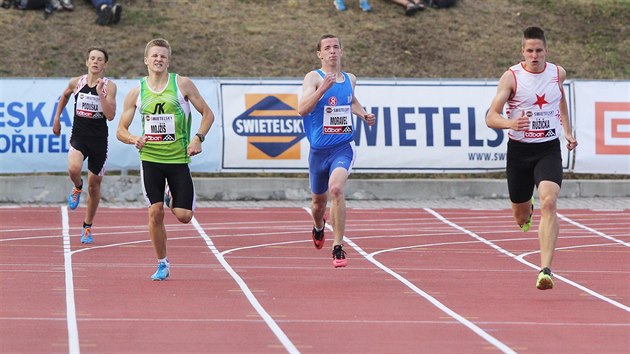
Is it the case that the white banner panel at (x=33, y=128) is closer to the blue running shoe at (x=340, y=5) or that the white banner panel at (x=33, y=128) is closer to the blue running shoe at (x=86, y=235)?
the blue running shoe at (x=86, y=235)

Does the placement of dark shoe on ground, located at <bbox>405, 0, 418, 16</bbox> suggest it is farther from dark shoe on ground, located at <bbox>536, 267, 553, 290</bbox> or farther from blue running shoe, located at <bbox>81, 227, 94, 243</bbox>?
dark shoe on ground, located at <bbox>536, 267, 553, 290</bbox>

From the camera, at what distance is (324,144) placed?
12.7 meters

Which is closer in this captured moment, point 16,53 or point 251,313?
point 251,313

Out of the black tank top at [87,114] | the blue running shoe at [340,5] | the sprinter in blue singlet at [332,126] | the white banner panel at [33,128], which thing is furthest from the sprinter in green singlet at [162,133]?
the blue running shoe at [340,5]

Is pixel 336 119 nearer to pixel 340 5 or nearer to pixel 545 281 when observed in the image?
pixel 545 281

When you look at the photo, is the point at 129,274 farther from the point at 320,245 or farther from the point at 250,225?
the point at 250,225

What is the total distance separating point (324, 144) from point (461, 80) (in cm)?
807

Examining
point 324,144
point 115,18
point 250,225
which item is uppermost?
point 115,18

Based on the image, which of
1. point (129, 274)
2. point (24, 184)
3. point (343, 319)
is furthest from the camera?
point (24, 184)

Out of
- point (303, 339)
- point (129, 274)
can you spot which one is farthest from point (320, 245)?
point (303, 339)

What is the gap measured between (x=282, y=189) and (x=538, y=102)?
9.15 metres

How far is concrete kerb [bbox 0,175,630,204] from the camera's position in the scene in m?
19.4

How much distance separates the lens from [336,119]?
41.5 ft

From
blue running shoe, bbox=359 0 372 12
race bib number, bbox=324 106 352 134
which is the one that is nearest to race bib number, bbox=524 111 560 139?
race bib number, bbox=324 106 352 134
